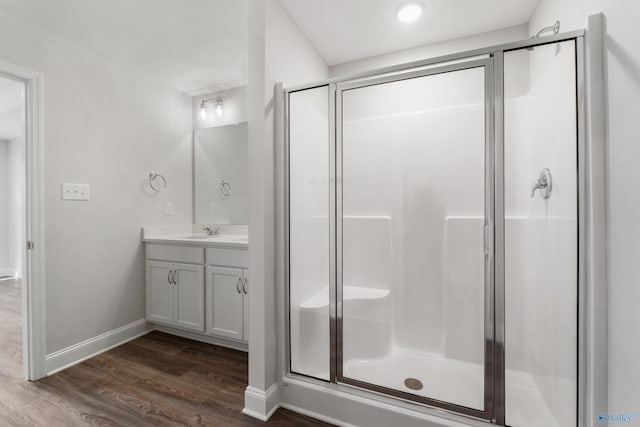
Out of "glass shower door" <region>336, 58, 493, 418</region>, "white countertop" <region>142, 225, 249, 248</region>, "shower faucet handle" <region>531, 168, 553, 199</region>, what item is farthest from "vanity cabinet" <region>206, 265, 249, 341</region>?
"shower faucet handle" <region>531, 168, 553, 199</region>

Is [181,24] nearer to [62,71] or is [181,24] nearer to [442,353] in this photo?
[62,71]

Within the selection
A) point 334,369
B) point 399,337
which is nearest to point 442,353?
point 399,337

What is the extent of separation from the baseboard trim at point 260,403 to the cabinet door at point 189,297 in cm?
101

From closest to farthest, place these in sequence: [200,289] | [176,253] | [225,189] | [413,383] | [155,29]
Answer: [413,383]
[155,29]
[200,289]
[176,253]
[225,189]

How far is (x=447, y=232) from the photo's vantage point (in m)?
1.53

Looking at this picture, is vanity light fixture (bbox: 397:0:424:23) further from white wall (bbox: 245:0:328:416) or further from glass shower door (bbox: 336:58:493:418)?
white wall (bbox: 245:0:328:416)

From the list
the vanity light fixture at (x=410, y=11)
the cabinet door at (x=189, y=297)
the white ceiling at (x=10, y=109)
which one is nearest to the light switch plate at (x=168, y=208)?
the cabinet door at (x=189, y=297)

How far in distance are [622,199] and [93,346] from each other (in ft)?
10.6

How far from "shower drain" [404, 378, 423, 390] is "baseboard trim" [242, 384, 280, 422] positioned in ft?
2.39

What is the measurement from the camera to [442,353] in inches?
61.0

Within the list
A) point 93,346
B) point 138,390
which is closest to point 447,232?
point 138,390

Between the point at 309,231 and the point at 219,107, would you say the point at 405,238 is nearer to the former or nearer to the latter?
the point at 309,231

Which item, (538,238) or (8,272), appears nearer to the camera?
(538,238)

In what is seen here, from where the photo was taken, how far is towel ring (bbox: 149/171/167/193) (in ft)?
9.08
